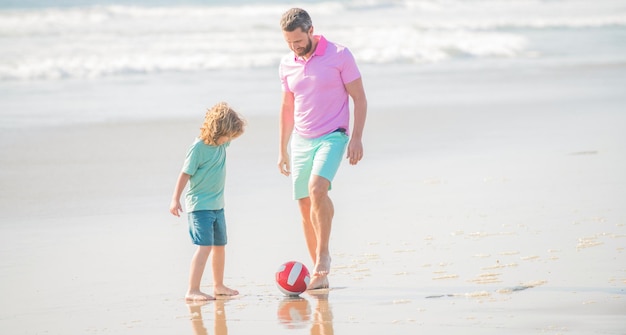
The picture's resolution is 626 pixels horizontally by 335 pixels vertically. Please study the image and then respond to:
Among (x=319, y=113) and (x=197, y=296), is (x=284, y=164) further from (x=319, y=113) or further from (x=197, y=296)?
(x=197, y=296)

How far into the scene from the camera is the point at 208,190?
5738 millimetres

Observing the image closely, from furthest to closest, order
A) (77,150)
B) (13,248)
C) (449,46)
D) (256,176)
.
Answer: (449,46)
(77,150)
(256,176)
(13,248)

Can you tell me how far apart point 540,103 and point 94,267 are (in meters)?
9.11

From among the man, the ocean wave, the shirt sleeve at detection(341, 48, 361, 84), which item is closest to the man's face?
the man

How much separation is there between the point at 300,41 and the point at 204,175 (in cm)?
92

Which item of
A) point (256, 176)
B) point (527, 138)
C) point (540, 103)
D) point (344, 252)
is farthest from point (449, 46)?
point (344, 252)

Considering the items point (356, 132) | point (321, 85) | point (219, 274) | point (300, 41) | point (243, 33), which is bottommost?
point (219, 274)

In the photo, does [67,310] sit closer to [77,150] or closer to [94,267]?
[94,267]

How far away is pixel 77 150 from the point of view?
36.1 feet

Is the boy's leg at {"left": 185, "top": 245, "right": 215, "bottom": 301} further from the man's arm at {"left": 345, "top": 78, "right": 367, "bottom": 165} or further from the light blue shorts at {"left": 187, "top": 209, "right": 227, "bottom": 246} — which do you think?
the man's arm at {"left": 345, "top": 78, "right": 367, "bottom": 165}

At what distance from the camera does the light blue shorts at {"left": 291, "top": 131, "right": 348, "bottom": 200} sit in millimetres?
5836

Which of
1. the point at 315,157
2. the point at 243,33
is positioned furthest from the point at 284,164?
the point at 243,33

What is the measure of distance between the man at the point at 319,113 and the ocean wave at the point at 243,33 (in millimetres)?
14033

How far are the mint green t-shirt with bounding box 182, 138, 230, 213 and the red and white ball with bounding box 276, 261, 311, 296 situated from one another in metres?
0.54
